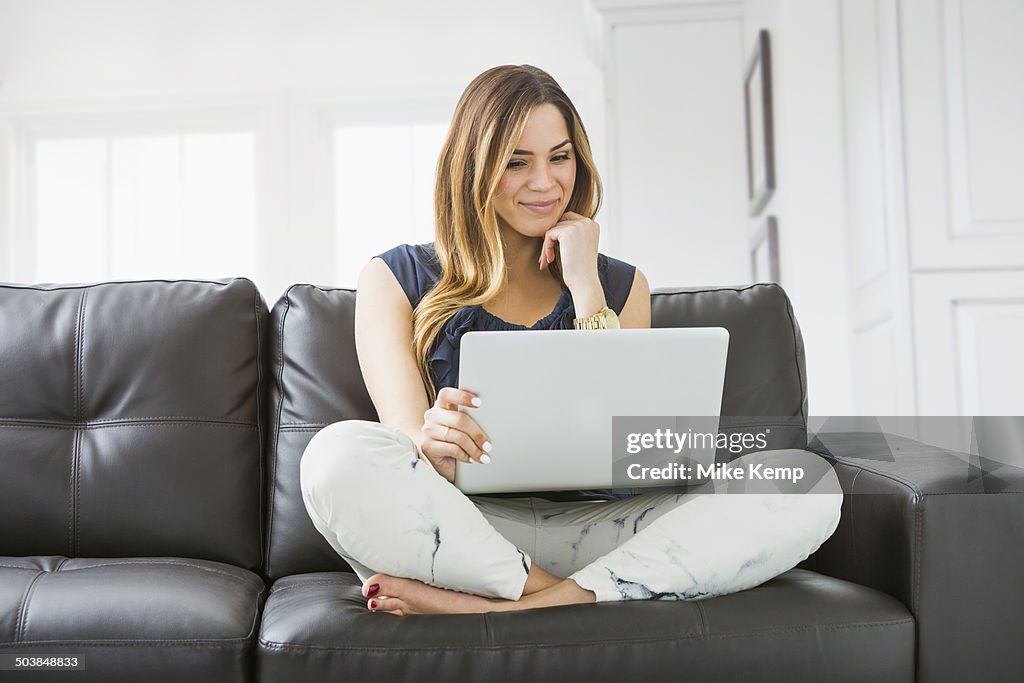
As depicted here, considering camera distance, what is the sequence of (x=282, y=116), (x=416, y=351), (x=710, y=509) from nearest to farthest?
(x=710, y=509) < (x=416, y=351) < (x=282, y=116)

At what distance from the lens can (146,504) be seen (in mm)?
1538

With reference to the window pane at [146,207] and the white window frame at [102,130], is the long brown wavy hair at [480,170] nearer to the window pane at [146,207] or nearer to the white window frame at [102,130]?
the white window frame at [102,130]

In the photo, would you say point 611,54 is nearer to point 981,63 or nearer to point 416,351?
point 981,63

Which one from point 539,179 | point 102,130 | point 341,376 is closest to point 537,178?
point 539,179

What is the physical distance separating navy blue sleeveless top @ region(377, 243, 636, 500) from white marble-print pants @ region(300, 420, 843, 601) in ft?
0.73

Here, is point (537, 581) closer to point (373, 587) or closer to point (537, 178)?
point (373, 587)

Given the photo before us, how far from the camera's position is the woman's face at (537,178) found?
1655 mm

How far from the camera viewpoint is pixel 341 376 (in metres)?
1.64

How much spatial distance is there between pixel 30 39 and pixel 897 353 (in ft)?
12.3

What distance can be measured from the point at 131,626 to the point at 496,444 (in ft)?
1.54

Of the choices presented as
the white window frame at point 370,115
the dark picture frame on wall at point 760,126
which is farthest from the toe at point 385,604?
the white window frame at point 370,115

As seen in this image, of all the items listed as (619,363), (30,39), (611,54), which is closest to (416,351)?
(619,363)

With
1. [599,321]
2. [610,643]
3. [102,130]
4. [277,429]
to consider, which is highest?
[102,130]

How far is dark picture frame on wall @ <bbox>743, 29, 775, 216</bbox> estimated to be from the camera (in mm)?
3203
